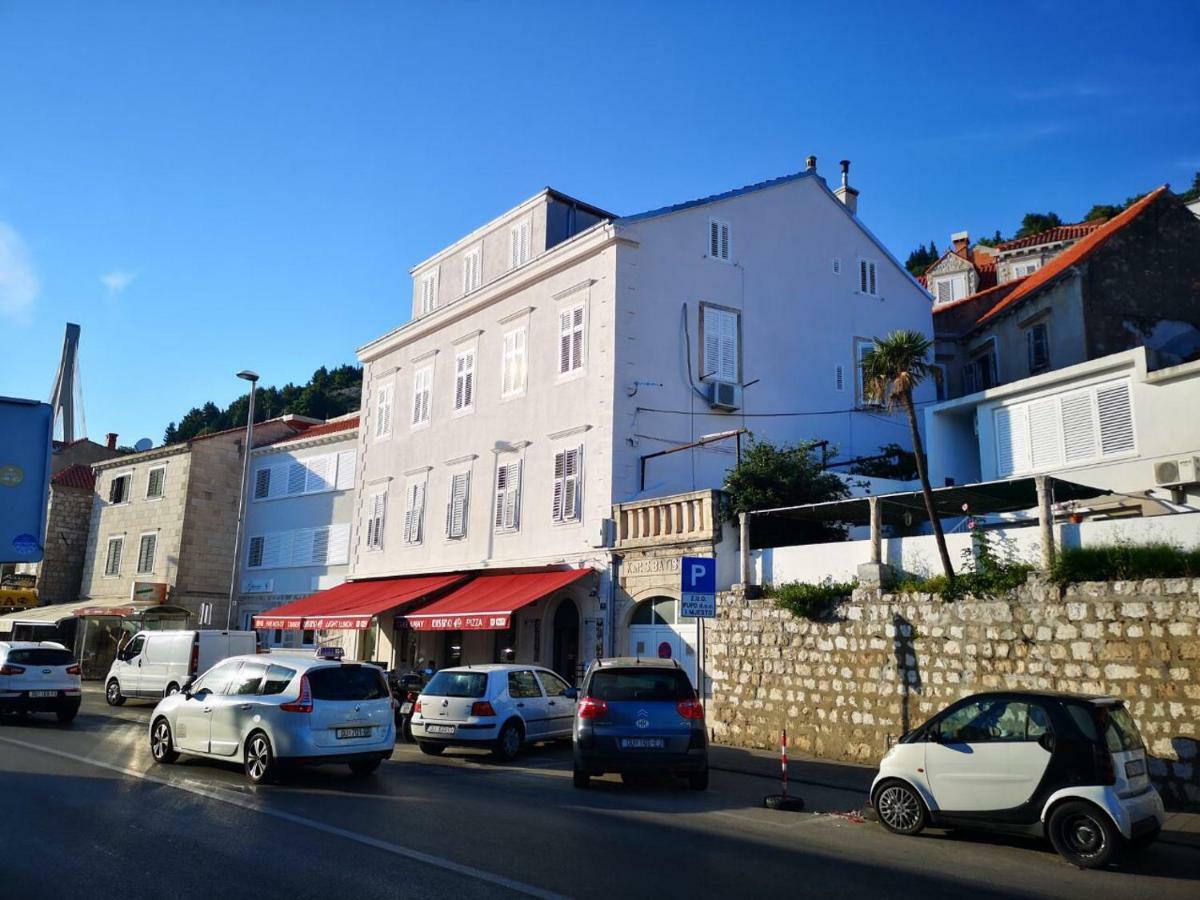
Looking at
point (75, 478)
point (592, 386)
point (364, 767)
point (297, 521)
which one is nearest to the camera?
point (364, 767)

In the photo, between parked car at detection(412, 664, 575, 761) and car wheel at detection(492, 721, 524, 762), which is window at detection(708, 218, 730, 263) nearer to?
parked car at detection(412, 664, 575, 761)

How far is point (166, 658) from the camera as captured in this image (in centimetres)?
2458

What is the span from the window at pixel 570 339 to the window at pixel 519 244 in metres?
3.56

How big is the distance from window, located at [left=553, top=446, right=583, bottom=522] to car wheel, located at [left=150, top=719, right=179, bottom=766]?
10442 mm

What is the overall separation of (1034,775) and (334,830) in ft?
21.9

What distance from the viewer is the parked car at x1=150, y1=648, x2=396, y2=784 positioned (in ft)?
39.2

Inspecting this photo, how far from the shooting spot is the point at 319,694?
40.0 feet

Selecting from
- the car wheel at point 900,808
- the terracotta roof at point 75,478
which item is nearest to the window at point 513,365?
the car wheel at point 900,808

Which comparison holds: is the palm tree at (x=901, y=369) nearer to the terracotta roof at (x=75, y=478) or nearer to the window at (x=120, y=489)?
the window at (x=120, y=489)

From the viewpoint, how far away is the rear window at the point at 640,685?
1257cm

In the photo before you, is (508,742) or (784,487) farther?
(784,487)

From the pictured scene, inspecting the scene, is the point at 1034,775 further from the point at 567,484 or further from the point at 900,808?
the point at 567,484

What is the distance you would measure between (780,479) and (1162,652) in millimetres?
8008

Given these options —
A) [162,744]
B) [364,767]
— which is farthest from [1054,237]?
[162,744]
